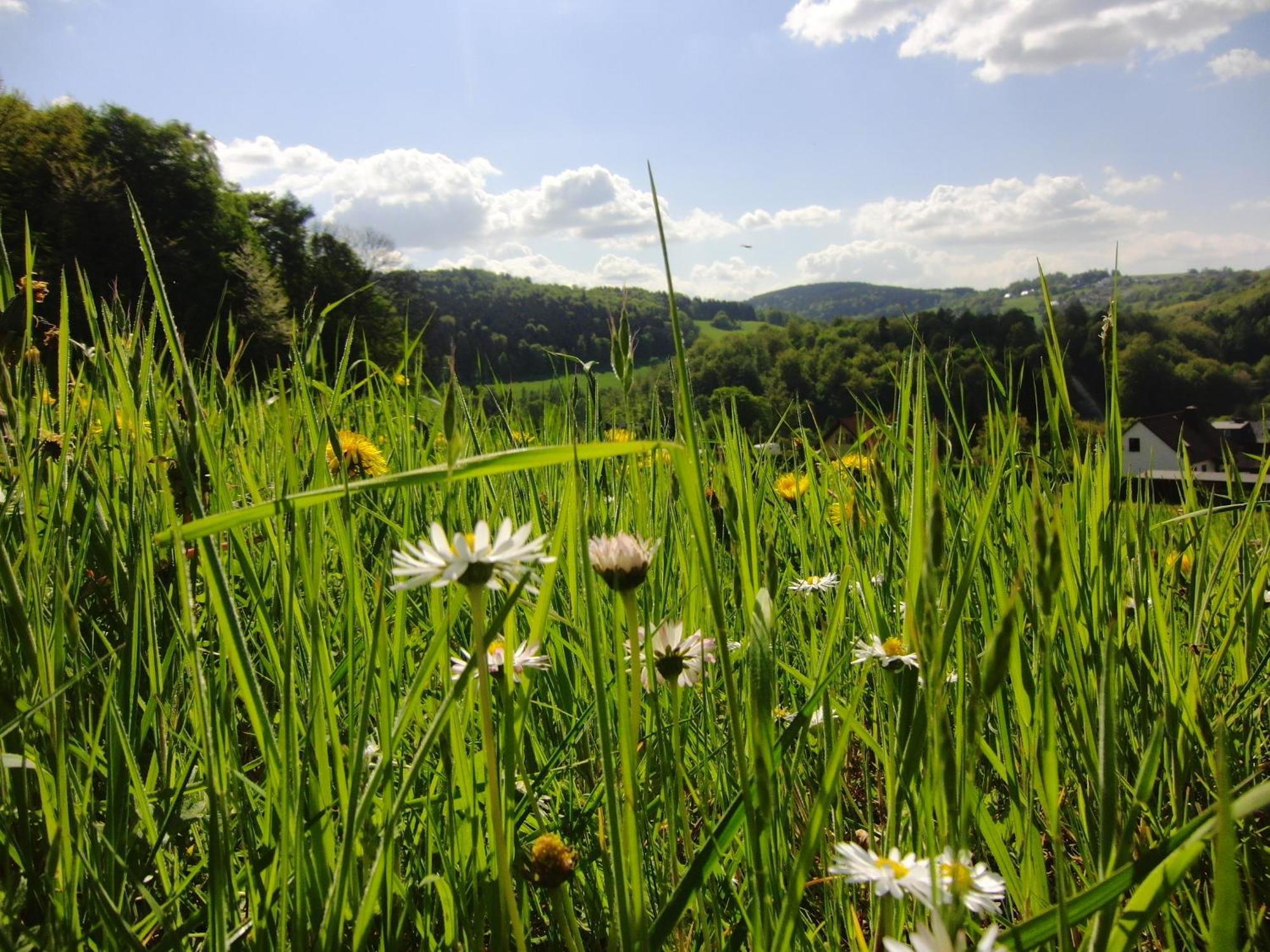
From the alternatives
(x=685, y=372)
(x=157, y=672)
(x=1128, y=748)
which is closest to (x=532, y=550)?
(x=685, y=372)

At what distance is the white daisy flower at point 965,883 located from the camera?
0.33m

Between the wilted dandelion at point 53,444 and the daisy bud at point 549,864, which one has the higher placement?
the wilted dandelion at point 53,444

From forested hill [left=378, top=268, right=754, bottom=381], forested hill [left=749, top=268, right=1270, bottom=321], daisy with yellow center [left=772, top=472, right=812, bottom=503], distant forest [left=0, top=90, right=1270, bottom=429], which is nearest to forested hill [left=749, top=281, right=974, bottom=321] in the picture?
forested hill [left=749, top=268, right=1270, bottom=321]

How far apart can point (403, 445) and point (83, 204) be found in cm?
1760

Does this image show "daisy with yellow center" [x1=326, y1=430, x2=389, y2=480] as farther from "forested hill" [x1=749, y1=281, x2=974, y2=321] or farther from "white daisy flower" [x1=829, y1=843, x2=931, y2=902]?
"forested hill" [x1=749, y1=281, x2=974, y2=321]

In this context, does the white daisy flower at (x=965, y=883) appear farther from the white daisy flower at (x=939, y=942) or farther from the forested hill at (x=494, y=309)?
the forested hill at (x=494, y=309)

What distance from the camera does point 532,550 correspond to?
0.43 meters

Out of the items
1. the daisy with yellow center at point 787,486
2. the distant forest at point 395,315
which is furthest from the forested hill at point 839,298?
the daisy with yellow center at point 787,486

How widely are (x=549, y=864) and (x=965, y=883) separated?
0.26m

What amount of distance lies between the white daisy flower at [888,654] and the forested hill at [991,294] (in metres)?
87.2

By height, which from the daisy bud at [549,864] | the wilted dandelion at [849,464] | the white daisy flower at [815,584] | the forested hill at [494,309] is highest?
the forested hill at [494,309]

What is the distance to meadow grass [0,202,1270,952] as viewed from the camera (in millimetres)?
404

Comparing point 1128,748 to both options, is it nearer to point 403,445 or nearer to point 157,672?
point 157,672

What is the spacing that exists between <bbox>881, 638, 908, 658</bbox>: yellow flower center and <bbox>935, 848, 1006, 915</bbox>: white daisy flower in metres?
0.21
